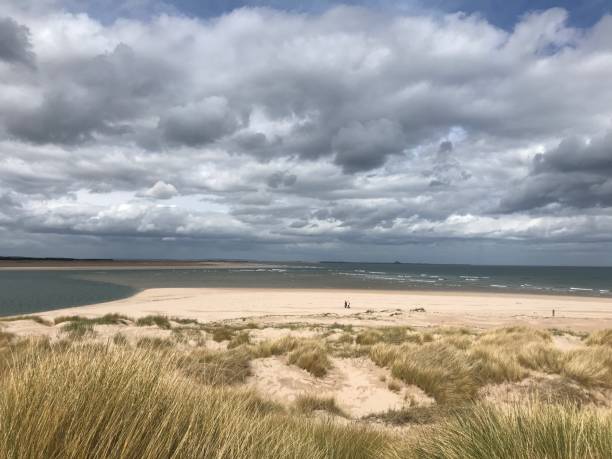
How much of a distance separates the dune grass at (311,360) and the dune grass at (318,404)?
184 cm

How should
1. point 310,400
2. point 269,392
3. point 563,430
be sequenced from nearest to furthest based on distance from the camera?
point 563,430, point 310,400, point 269,392

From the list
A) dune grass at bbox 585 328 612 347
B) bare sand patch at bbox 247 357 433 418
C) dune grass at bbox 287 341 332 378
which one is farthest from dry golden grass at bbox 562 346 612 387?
dune grass at bbox 287 341 332 378

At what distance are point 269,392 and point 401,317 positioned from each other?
21615mm

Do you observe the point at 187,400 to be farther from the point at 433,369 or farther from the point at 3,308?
the point at 3,308

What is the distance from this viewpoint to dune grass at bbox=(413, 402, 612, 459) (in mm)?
3123

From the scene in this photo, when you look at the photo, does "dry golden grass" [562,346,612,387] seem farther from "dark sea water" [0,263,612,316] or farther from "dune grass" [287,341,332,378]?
"dark sea water" [0,263,612,316]

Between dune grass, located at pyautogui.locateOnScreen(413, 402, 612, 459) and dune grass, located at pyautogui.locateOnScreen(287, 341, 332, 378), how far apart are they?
20.0ft

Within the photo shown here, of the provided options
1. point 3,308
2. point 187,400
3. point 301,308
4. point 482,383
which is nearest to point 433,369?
point 482,383

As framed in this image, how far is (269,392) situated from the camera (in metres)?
8.78

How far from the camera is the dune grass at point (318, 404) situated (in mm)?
7396

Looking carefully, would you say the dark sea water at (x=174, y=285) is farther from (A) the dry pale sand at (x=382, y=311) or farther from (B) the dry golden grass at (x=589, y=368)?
(B) the dry golden grass at (x=589, y=368)

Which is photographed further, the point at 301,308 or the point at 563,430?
the point at 301,308

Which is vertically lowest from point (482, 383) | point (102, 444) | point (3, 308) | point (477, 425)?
point (3, 308)

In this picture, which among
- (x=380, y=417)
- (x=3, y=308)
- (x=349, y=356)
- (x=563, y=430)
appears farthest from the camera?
(x=3, y=308)
